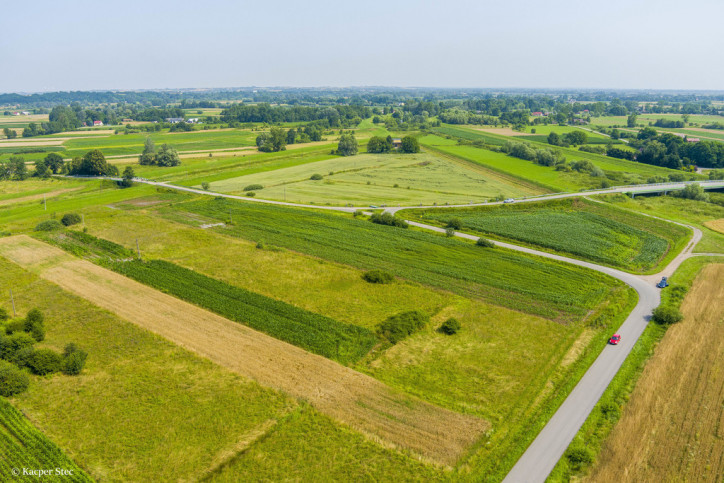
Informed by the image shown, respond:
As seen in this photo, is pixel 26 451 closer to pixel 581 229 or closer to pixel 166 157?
pixel 581 229

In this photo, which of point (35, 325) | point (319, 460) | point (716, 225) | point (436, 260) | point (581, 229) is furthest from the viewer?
point (716, 225)

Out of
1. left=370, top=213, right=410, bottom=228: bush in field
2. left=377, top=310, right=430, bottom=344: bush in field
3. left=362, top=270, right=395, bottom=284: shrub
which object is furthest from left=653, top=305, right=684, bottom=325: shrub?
left=370, top=213, right=410, bottom=228: bush in field

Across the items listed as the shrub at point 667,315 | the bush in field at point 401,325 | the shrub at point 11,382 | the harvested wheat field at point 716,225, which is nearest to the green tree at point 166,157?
the shrub at point 11,382

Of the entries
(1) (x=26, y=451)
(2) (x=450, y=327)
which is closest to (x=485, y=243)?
(2) (x=450, y=327)

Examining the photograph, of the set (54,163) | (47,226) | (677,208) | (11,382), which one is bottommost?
(11,382)

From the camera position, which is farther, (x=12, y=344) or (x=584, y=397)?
(x=12, y=344)

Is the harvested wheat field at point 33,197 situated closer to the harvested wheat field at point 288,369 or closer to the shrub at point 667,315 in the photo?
the harvested wheat field at point 288,369

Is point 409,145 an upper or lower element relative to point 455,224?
upper
